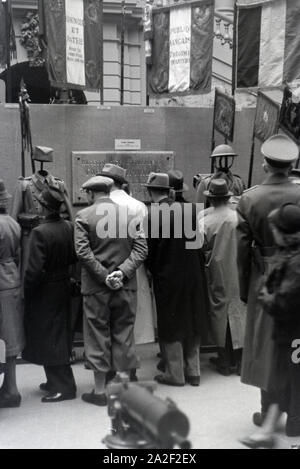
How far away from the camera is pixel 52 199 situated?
678 cm

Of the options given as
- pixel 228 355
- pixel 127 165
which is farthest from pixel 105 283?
pixel 127 165

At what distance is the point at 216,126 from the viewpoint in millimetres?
9703

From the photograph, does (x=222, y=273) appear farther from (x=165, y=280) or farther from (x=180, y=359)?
(x=180, y=359)

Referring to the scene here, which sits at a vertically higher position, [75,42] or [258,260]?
[75,42]

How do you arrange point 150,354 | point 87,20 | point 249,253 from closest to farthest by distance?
point 249,253 → point 150,354 → point 87,20

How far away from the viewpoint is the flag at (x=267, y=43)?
959cm

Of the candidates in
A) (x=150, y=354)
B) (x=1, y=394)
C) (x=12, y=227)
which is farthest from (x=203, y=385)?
(x=12, y=227)

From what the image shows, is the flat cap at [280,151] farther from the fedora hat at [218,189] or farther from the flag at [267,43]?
the flag at [267,43]

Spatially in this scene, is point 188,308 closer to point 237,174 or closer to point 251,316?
point 251,316

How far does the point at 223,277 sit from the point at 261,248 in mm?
2037

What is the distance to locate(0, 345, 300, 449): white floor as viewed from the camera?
5730mm

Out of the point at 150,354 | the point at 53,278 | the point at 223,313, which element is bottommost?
the point at 150,354

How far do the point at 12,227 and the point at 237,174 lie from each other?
409cm

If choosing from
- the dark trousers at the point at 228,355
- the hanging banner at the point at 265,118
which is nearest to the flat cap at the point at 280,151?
the dark trousers at the point at 228,355
